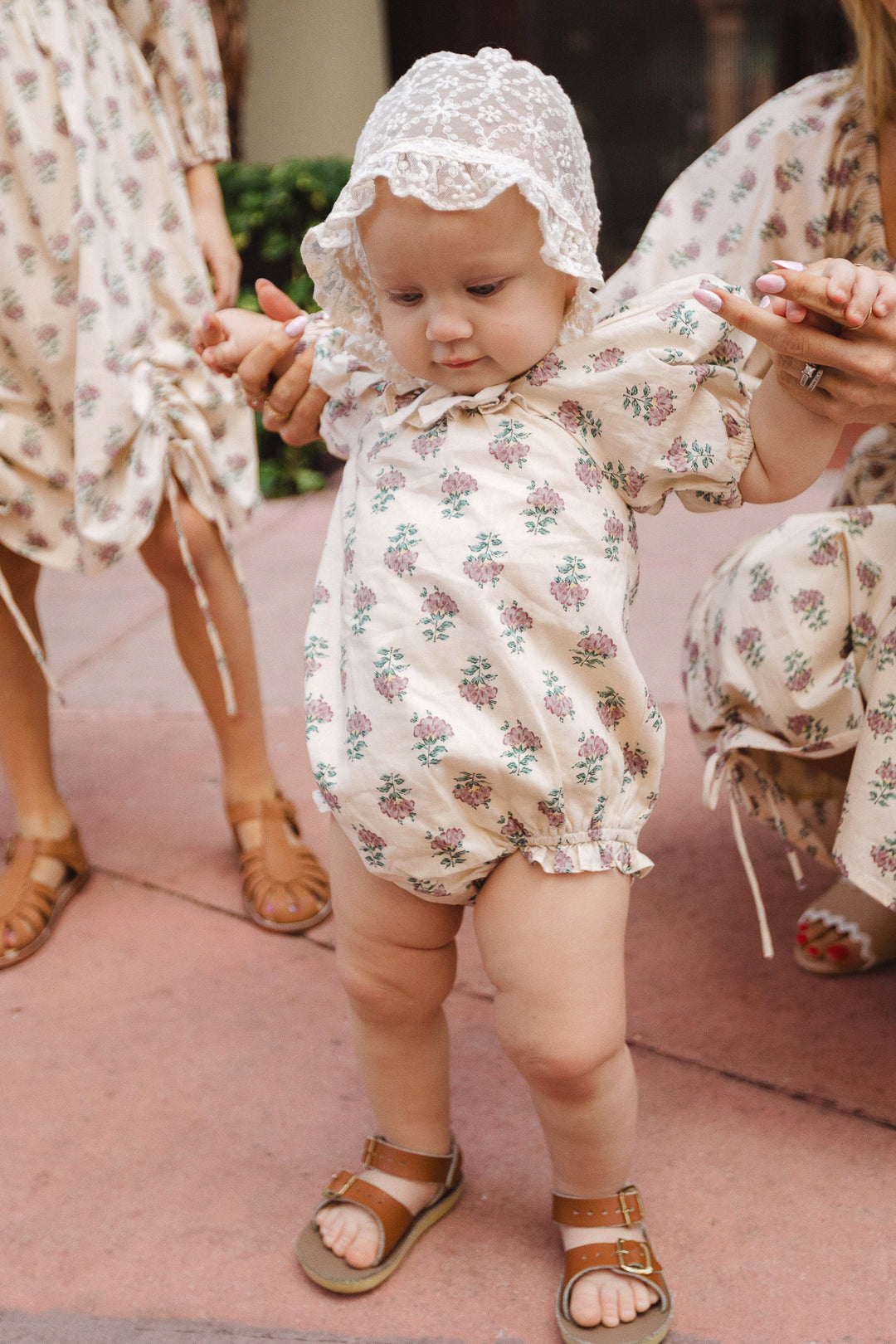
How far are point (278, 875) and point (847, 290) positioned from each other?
141cm

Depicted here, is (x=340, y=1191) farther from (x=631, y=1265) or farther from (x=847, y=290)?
(x=847, y=290)

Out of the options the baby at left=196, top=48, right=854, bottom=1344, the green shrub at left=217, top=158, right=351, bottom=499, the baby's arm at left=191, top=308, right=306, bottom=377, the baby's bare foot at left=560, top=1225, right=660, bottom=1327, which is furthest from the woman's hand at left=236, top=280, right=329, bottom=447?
the green shrub at left=217, top=158, right=351, bottom=499

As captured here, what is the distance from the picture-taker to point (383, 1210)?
1.51 meters

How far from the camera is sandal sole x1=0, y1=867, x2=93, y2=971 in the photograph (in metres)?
2.13

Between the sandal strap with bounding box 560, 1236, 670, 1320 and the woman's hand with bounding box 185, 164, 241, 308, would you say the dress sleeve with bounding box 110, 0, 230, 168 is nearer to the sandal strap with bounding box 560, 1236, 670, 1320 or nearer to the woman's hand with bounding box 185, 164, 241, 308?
the woman's hand with bounding box 185, 164, 241, 308

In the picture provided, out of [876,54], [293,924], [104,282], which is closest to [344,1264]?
[293,924]

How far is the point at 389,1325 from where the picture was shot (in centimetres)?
143

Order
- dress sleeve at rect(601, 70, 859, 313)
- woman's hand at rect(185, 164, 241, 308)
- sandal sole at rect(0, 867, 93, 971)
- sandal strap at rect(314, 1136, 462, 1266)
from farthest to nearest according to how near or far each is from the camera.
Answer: woman's hand at rect(185, 164, 241, 308) → sandal sole at rect(0, 867, 93, 971) → dress sleeve at rect(601, 70, 859, 313) → sandal strap at rect(314, 1136, 462, 1266)

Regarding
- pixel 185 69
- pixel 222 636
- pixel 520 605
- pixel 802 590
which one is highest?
pixel 185 69

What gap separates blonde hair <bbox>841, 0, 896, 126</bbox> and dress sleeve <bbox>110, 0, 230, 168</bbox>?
1033 mm

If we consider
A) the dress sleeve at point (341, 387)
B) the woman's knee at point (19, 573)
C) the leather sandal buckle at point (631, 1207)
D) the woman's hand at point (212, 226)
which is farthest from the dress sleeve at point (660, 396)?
the woman's knee at point (19, 573)

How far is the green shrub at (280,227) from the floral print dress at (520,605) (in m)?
3.36

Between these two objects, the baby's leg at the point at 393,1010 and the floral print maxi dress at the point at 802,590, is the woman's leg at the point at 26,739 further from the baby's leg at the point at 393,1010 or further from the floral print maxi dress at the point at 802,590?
the floral print maxi dress at the point at 802,590

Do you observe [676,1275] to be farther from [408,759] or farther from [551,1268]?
[408,759]
